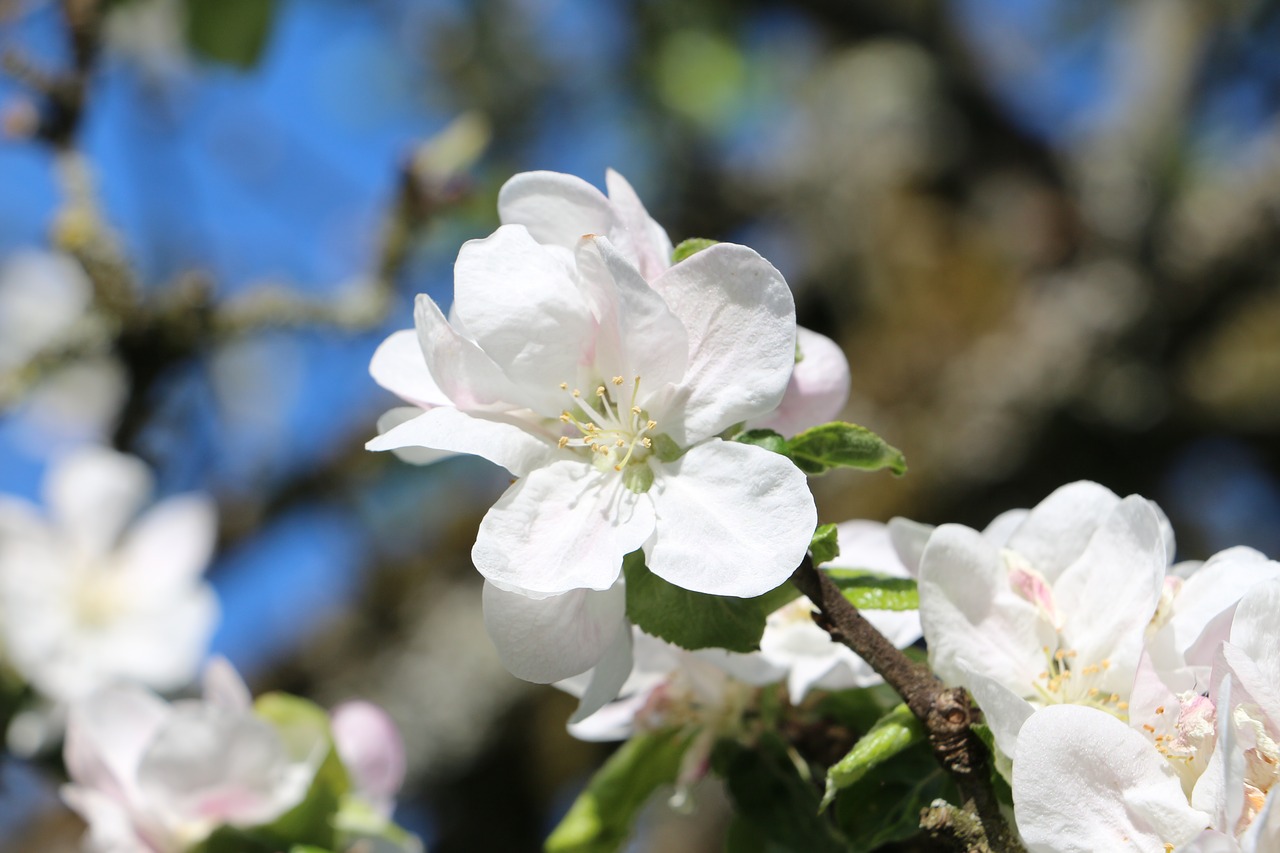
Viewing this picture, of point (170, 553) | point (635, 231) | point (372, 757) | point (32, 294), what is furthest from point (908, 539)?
point (32, 294)

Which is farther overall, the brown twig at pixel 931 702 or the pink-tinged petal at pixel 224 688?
the pink-tinged petal at pixel 224 688

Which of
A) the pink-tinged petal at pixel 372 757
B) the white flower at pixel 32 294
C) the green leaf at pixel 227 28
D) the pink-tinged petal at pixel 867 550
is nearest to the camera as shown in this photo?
the pink-tinged petal at pixel 867 550

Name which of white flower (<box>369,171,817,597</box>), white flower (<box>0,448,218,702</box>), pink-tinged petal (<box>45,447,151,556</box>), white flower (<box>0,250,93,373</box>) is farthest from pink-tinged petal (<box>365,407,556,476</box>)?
white flower (<box>0,250,93,373</box>)

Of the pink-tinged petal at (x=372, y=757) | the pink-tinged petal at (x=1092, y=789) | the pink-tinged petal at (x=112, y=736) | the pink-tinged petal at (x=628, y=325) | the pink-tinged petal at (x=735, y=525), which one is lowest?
the pink-tinged petal at (x=372, y=757)

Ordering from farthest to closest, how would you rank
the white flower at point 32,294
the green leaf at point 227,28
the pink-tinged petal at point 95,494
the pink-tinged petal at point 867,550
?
the white flower at point 32,294 → the pink-tinged petal at point 95,494 → the green leaf at point 227,28 → the pink-tinged petal at point 867,550

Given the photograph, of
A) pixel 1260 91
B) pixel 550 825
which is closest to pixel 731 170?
pixel 1260 91

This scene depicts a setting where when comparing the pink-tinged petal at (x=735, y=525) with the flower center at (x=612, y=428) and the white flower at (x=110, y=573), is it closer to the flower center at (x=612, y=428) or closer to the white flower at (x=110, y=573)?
the flower center at (x=612, y=428)

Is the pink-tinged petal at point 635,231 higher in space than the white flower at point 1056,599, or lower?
higher

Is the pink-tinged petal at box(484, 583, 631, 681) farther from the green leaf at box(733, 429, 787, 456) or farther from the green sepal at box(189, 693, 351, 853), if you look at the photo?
the green sepal at box(189, 693, 351, 853)

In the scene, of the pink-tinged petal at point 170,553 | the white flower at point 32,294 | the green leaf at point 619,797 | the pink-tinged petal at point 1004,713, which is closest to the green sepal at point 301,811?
the green leaf at point 619,797
